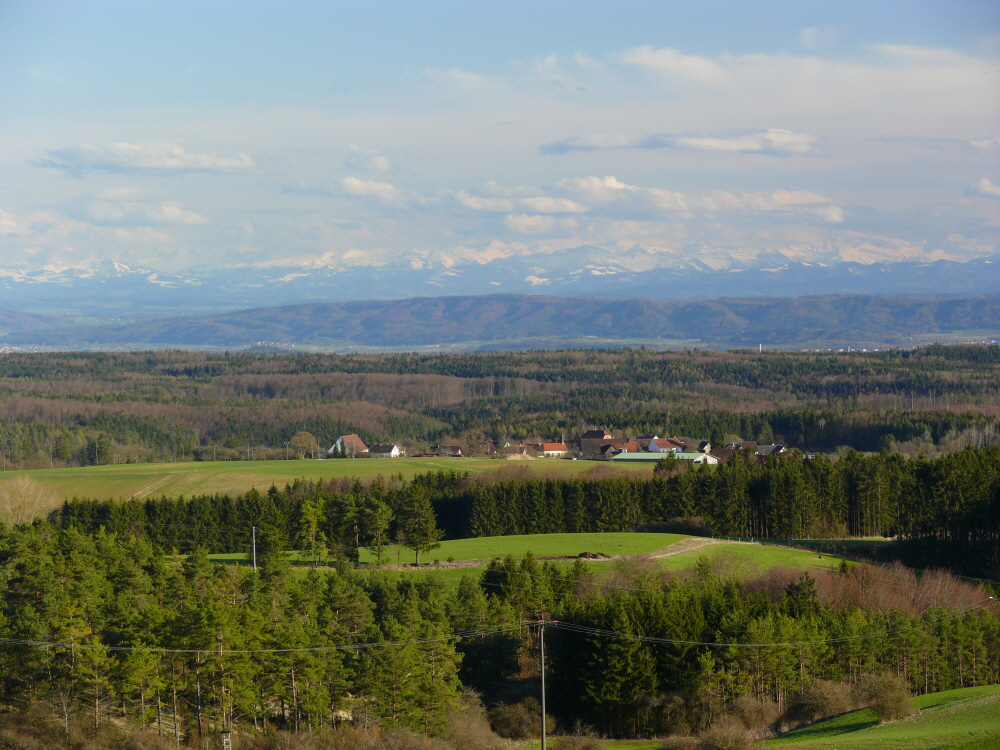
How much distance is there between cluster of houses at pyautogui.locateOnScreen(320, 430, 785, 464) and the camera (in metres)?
121

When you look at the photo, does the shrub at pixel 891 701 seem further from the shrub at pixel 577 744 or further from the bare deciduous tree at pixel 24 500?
the bare deciduous tree at pixel 24 500

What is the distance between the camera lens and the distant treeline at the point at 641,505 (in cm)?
7444

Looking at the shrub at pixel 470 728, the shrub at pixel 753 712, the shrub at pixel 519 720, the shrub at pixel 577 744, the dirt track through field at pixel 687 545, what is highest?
the dirt track through field at pixel 687 545

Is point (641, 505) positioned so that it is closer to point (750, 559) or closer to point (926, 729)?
point (750, 559)

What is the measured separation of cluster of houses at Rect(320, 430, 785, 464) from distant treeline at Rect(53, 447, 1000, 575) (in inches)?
1312

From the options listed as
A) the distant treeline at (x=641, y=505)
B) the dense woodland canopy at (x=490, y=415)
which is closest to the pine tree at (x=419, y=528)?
the distant treeline at (x=641, y=505)

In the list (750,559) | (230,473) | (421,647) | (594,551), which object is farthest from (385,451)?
(421,647)

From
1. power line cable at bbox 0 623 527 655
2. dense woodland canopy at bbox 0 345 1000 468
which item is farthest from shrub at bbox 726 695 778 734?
dense woodland canopy at bbox 0 345 1000 468

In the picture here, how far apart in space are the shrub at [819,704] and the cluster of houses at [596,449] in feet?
245

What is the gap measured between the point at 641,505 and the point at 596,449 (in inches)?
1913

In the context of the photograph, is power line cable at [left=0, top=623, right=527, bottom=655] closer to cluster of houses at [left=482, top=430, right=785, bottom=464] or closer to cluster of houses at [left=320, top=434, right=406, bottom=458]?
cluster of houses at [left=482, top=430, right=785, bottom=464]

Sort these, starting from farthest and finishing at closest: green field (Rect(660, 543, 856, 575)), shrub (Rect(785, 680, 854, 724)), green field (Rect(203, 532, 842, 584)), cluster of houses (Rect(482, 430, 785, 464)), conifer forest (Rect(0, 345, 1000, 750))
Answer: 1. cluster of houses (Rect(482, 430, 785, 464))
2. green field (Rect(203, 532, 842, 584))
3. green field (Rect(660, 543, 856, 575))
4. conifer forest (Rect(0, 345, 1000, 750))
5. shrub (Rect(785, 680, 854, 724))

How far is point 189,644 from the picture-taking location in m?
39.8

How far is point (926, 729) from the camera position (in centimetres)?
3256
